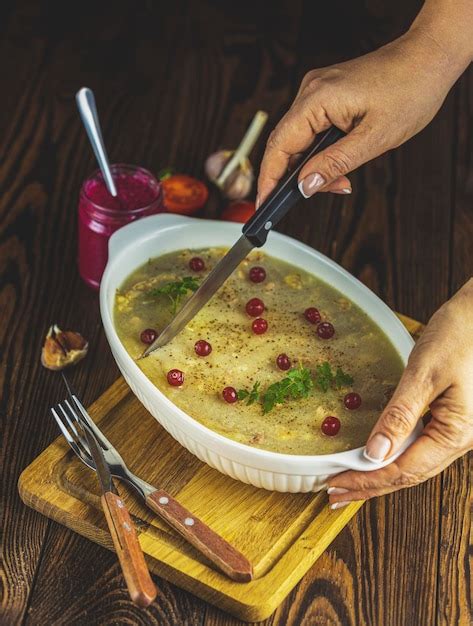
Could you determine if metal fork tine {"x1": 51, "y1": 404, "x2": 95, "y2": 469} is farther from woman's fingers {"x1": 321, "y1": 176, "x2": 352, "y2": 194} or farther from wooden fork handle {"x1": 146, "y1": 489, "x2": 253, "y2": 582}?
woman's fingers {"x1": 321, "y1": 176, "x2": 352, "y2": 194}

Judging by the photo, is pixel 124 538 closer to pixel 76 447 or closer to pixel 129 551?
pixel 129 551

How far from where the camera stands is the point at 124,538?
1991 mm

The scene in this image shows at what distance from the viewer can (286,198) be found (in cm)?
226

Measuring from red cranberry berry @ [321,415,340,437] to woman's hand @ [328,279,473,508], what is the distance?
4.8 inches

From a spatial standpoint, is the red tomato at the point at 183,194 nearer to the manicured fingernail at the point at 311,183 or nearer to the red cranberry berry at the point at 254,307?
the red cranberry berry at the point at 254,307

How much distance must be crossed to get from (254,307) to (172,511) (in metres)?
0.53

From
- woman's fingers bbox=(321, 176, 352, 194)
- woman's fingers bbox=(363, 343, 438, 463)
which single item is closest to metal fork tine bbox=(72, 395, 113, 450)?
woman's fingers bbox=(363, 343, 438, 463)

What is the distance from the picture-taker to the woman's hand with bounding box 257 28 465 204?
7.43 ft

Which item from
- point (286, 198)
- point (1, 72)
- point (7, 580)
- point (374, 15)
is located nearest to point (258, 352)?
point (286, 198)

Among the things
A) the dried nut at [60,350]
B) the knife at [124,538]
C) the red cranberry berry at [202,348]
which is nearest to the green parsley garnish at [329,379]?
the red cranberry berry at [202,348]

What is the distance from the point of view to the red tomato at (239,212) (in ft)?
9.53

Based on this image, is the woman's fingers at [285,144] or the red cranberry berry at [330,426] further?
the woman's fingers at [285,144]

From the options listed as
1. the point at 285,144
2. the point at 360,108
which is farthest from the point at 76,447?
the point at 360,108

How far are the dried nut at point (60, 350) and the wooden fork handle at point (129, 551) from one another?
531 millimetres
